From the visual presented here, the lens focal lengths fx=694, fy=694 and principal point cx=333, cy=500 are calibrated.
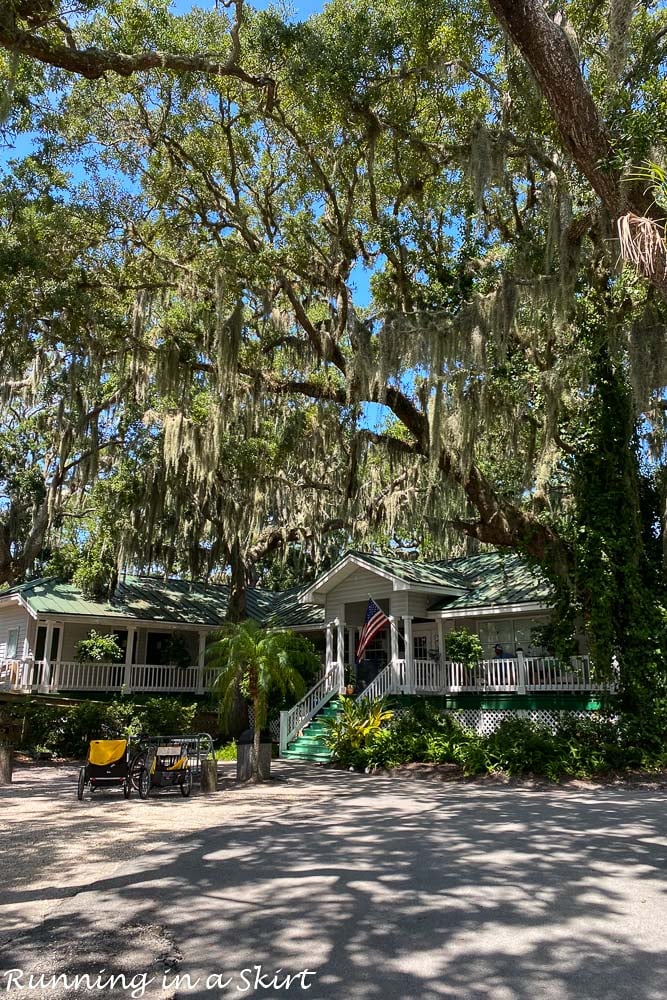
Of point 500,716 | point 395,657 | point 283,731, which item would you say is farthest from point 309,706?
point 500,716

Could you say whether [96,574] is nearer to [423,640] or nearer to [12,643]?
[12,643]

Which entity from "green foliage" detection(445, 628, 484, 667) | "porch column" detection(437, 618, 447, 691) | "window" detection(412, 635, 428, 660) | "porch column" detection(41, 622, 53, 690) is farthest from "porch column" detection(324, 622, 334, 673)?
"porch column" detection(41, 622, 53, 690)

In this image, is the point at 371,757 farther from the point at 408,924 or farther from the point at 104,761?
the point at 408,924

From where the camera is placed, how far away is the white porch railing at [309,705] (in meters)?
16.3

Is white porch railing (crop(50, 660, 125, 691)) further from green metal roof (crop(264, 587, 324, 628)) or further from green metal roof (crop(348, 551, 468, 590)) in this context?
green metal roof (crop(348, 551, 468, 590))

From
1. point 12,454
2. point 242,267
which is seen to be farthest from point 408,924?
point 12,454

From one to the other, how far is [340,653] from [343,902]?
44.6ft

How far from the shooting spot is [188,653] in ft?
74.3

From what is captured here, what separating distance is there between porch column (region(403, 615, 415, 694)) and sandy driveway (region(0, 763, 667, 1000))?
787cm

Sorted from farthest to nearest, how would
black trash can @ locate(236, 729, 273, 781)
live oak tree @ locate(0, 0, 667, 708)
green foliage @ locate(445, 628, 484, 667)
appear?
green foliage @ locate(445, 628, 484, 667), black trash can @ locate(236, 729, 273, 781), live oak tree @ locate(0, 0, 667, 708)

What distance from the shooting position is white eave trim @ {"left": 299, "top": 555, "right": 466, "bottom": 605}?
684 inches

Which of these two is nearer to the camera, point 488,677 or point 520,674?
point 520,674

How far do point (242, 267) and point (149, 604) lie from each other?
13.3 metres

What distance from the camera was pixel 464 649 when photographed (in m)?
16.7
